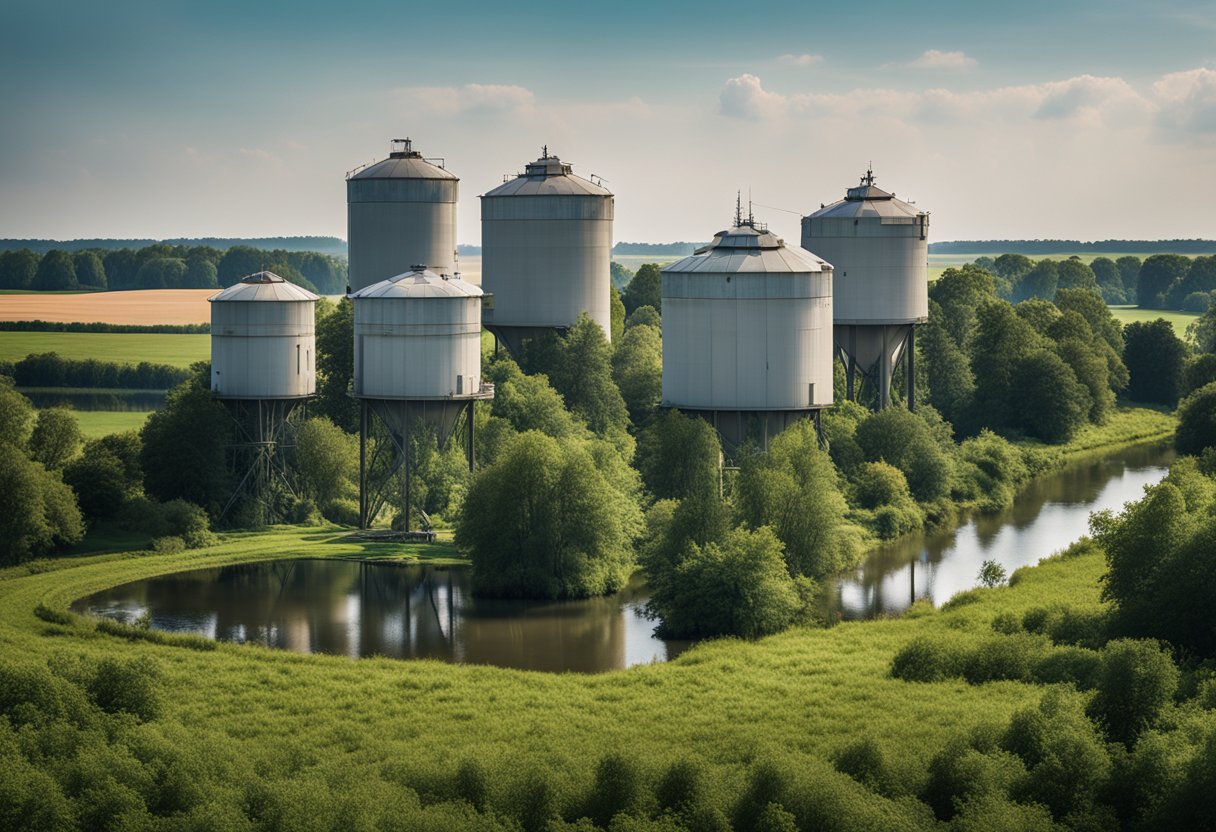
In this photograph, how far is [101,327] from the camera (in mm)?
108312

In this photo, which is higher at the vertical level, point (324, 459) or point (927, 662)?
point (324, 459)

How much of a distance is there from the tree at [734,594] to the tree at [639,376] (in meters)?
23.8

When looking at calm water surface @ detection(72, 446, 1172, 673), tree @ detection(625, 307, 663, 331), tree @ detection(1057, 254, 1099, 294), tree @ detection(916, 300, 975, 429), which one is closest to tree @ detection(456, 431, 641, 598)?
calm water surface @ detection(72, 446, 1172, 673)

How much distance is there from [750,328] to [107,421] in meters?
38.6

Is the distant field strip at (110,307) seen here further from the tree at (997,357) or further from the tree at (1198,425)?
the tree at (1198,425)

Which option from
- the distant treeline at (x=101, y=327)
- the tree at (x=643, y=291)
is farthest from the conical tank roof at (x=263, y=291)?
the tree at (x=643, y=291)

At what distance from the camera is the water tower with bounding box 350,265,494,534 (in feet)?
206

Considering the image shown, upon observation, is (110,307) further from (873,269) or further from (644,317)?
(873,269)

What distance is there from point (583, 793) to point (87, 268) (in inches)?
4526

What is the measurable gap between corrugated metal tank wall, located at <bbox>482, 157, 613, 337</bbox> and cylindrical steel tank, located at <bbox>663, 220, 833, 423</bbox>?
533 inches

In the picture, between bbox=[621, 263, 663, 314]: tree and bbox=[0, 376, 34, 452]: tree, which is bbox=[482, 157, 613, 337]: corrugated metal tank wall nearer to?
bbox=[0, 376, 34, 452]: tree

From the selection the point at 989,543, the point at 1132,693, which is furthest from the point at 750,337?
the point at 1132,693

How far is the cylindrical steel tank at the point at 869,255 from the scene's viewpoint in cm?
7662

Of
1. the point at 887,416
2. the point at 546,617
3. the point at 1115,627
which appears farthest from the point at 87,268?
the point at 1115,627
